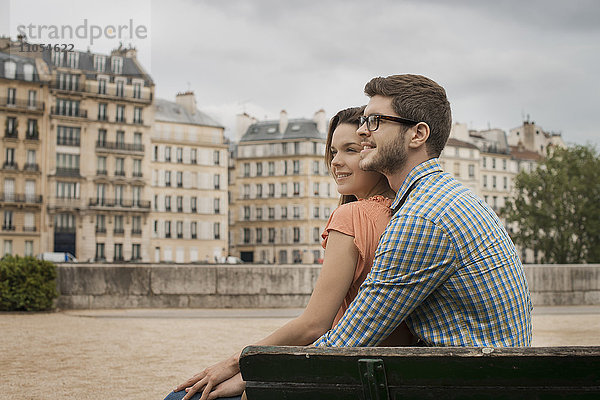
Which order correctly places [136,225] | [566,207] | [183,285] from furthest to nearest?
[136,225], [566,207], [183,285]

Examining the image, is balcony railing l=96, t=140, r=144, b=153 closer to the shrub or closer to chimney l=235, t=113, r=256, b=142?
chimney l=235, t=113, r=256, b=142

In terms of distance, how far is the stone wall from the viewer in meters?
17.4

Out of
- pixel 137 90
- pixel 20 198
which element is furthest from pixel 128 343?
pixel 137 90

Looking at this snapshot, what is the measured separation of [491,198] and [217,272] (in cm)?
8225

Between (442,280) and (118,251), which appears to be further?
(118,251)

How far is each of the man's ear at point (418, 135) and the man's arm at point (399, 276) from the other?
42 centimetres

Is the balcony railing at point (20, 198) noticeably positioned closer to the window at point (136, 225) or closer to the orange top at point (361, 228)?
the window at point (136, 225)

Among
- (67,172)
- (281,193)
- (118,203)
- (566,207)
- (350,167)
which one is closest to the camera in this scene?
(350,167)

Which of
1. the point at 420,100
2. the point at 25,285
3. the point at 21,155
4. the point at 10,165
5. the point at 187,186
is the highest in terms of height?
the point at 21,155

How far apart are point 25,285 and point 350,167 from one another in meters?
14.7

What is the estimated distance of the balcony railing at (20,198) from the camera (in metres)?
66.4

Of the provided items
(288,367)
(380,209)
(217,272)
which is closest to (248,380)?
(288,367)

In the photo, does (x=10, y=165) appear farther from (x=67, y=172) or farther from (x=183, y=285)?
(x=183, y=285)

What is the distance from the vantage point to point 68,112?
7056 cm
